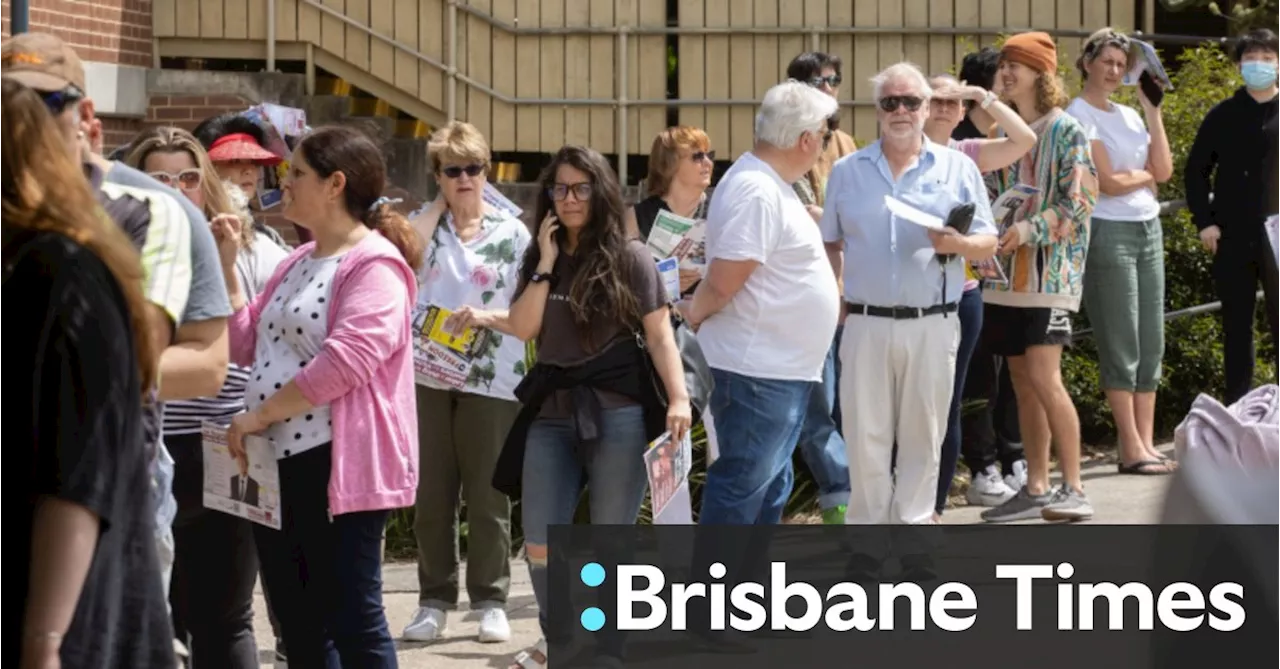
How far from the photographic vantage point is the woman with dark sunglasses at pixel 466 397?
811cm

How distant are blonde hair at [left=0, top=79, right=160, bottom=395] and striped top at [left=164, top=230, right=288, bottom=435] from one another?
2.23 metres

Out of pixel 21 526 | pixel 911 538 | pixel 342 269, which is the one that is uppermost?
pixel 342 269

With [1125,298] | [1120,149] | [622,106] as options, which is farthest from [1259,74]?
[622,106]

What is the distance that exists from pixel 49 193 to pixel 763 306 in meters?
4.34

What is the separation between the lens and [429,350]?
26.5ft

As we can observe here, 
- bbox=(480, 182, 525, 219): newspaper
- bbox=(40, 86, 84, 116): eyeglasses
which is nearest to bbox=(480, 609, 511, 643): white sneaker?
bbox=(480, 182, 525, 219): newspaper

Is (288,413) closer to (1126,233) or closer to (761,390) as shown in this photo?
(761,390)

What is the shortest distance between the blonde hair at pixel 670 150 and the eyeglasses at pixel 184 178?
2882 mm

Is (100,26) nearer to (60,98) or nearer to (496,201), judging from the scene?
(496,201)

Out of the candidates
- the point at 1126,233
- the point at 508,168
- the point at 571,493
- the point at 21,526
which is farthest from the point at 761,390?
the point at 508,168

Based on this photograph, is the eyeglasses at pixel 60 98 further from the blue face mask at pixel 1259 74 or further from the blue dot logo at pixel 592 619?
the blue face mask at pixel 1259 74

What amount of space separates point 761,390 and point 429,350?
1.20 metres

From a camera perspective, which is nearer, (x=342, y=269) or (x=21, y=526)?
(x=21, y=526)

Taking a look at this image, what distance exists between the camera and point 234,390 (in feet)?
21.2
